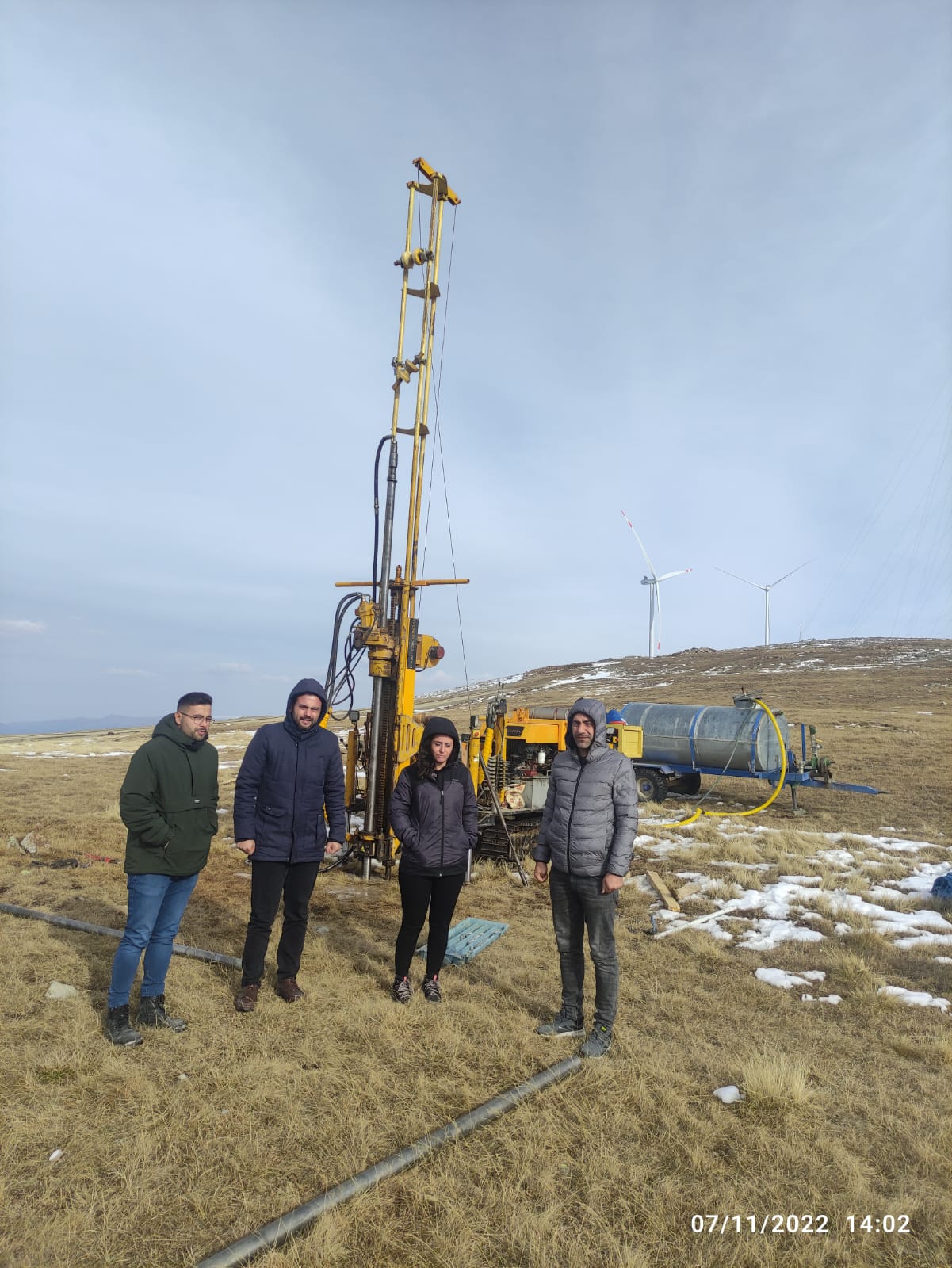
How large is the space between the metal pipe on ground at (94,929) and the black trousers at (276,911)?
69 centimetres

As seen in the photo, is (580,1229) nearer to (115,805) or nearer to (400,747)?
(400,747)

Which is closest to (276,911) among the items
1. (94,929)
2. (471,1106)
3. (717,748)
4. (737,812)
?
(471,1106)

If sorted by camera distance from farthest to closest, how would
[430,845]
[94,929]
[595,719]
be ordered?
[94,929], [430,845], [595,719]

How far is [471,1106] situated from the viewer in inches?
152

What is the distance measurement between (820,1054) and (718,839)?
323 inches

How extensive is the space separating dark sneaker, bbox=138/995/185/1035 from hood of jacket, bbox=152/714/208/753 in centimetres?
169

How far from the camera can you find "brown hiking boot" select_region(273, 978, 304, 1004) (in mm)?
5148

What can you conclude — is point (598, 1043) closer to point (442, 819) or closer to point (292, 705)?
point (442, 819)

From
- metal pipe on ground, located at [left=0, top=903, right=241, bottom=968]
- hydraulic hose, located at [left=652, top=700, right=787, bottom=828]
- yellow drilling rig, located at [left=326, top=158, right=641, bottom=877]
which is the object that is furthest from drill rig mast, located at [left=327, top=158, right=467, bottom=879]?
hydraulic hose, located at [left=652, top=700, right=787, bottom=828]

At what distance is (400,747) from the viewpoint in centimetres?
939

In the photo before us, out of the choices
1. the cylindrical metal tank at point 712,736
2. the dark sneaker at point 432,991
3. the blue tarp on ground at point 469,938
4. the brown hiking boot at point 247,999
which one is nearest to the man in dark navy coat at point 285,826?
the brown hiking boot at point 247,999

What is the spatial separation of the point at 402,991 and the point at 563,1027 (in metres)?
1.22

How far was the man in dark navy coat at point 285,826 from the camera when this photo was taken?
506 cm

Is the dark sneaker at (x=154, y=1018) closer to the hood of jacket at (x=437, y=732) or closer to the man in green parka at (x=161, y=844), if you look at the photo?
the man in green parka at (x=161, y=844)
